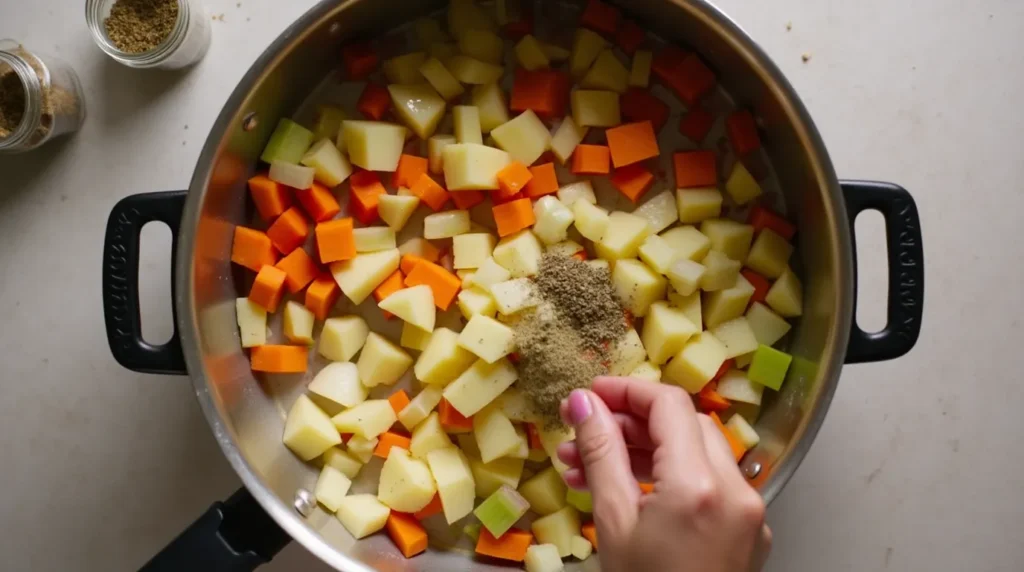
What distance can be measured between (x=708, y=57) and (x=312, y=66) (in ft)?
2.52

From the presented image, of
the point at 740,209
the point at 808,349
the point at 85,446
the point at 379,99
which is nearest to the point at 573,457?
the point at 808,349

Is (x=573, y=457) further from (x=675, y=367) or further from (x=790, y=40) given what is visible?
(x=790, y=40)

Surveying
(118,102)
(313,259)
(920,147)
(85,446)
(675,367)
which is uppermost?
(118,102)

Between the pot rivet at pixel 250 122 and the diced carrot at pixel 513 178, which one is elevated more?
the pot rivet at pixel 250 122

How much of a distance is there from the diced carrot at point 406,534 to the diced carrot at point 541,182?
67 centimetres

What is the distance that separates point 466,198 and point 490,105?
0.19 metres

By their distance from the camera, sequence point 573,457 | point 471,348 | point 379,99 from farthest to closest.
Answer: point 379,99
point 471,348
point 573,457

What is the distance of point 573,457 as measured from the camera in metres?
1.13

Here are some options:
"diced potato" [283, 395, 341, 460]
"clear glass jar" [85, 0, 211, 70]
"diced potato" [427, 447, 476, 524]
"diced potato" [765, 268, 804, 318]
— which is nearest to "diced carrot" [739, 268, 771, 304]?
"diced potato" [765, 268, 804, 318]

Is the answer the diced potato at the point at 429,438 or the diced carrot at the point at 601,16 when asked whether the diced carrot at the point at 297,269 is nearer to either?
the diced potato at the point at 429,438

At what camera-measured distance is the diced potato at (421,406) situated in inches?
55.6

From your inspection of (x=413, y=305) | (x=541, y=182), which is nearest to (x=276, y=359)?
(x=413, y=305)

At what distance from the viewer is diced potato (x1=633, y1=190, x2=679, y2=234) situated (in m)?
1.43

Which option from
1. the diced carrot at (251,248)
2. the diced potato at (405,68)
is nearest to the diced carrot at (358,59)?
the diced potato at (405,68)
